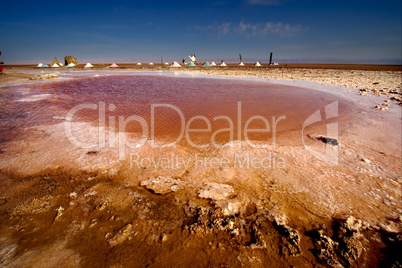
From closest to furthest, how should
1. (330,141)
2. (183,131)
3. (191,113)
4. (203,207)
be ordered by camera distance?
(203,207) < (330,141) < (183,131) < (191,113)

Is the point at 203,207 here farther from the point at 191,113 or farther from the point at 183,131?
the point at 191,113

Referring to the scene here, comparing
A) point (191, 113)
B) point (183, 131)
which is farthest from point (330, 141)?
point (191, 113)

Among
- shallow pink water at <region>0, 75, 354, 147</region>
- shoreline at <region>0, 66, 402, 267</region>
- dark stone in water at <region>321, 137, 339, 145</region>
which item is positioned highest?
shallow pink water at <region>0, 75, 354, 147</region>

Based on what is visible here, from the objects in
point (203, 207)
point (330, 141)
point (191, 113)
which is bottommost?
point (203, 207)

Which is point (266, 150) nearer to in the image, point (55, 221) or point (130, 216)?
point (130, 216)

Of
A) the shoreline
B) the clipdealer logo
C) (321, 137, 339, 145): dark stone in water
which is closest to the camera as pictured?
the shoreline

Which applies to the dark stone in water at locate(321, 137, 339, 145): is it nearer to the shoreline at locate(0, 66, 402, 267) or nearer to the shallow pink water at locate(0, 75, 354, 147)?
the shoreline at locate(0, 66, 402, 267)

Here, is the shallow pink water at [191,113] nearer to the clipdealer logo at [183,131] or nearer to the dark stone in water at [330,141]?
the clipdealer logo at [183,131]

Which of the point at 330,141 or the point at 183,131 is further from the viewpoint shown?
the point at 183,131

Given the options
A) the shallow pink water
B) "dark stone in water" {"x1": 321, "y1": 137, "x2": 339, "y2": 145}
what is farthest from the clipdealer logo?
"dark stone in water" {"x1": 321, "y1": 137, "x2": 339, "y2": 145}

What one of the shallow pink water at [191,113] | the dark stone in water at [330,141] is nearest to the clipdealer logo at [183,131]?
the shallow pink water at [191,113]

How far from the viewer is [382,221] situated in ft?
7.01

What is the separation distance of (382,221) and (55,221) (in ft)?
12.2

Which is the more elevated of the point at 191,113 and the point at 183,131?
the point at 191,113
